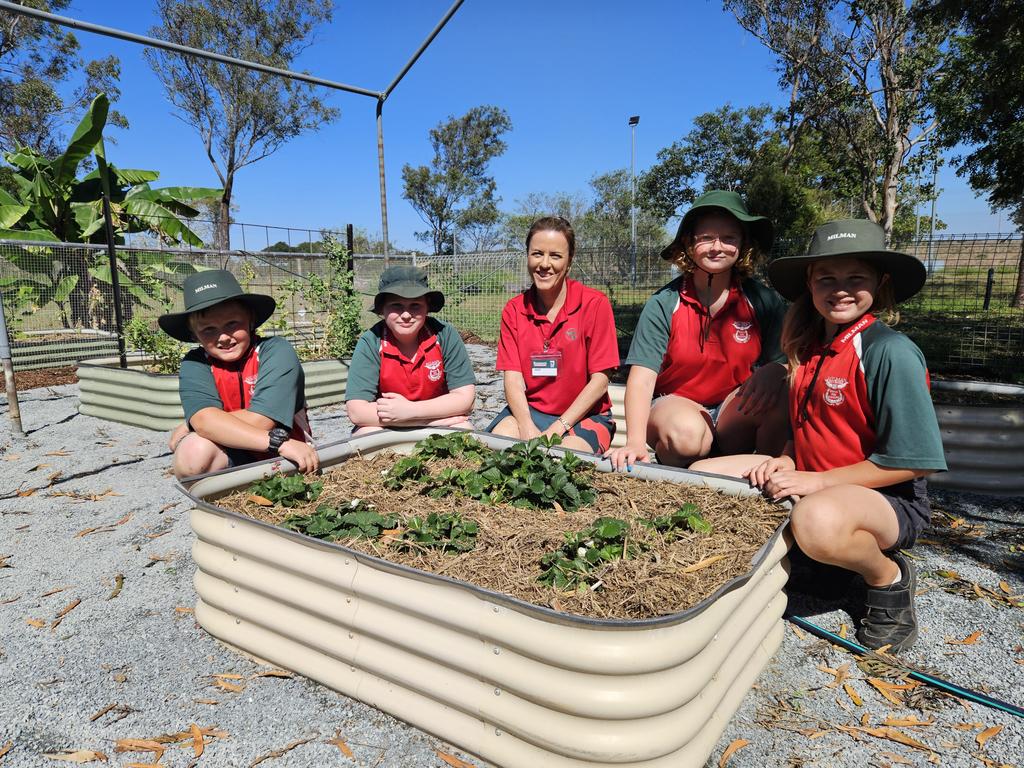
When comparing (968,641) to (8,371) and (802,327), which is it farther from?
(8,371)

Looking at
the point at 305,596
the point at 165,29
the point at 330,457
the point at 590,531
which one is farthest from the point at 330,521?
the point at 165,29

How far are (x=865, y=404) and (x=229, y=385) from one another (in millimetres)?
2768

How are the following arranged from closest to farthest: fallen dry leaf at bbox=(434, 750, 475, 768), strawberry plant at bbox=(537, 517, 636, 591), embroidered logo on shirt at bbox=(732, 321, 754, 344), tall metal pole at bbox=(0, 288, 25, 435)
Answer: fallen dry leaf at bbox=(434, 750, 475, 768) < strawberry plant at bbox=(537, 517, 636, 591) < embroidered logo on shirt at bbox=(732, 321, 754, 344) < tall metal pole at bbox=(0, 288, 25, 435)

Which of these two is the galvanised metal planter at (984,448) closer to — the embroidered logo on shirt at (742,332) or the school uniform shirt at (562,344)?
the embroidered logo on shirt at (742,332)

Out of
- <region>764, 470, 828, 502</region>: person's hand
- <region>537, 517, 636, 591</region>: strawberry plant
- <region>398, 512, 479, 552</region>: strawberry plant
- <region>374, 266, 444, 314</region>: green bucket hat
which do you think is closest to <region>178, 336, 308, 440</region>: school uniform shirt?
<region>374, 266, 444, 314</region>: green bucket hat

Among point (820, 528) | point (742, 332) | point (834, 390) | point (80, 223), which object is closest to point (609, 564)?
point (820, 528)

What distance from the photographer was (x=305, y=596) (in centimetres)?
203

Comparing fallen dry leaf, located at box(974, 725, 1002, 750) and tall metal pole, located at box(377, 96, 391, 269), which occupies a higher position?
tall metal pole, located at box(377, 96, 391, 269)

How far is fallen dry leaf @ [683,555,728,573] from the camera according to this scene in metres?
1.94

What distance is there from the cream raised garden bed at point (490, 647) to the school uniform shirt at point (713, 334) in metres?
1.21

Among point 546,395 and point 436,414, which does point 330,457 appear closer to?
point 436,414

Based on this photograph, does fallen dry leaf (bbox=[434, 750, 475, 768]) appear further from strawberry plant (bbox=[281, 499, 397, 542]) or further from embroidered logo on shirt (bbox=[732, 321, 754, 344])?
embroidered logo on shirt (bbox=[732, 321, 754, 344])

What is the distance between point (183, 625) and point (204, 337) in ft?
4.18

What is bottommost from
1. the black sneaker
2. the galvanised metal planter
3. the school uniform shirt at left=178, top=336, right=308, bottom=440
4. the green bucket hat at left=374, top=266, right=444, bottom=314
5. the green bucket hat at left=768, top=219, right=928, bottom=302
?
the black sneaker
